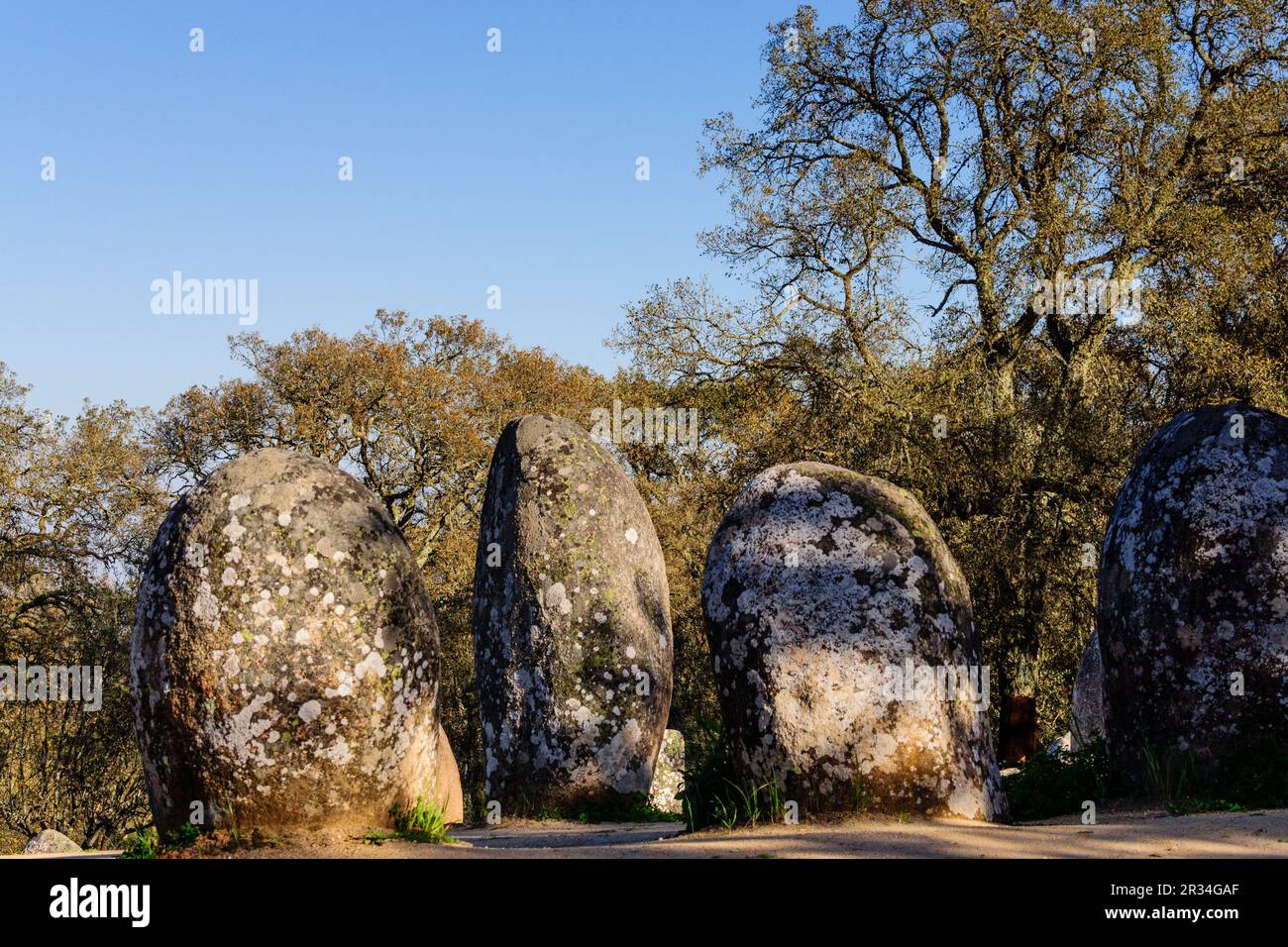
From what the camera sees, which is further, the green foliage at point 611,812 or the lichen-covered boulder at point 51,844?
the lichen-covered boulder at point 51,844

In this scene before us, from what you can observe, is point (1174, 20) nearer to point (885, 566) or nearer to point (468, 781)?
point (885, 566)

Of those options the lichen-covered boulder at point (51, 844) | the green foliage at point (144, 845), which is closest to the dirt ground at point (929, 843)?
the green foliage at point (144, 845)

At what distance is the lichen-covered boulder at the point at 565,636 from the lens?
44.1 feet

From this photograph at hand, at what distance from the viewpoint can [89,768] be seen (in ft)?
75.7

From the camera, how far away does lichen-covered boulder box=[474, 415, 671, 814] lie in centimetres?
1345

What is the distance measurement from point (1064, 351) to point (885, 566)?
49.2ft
